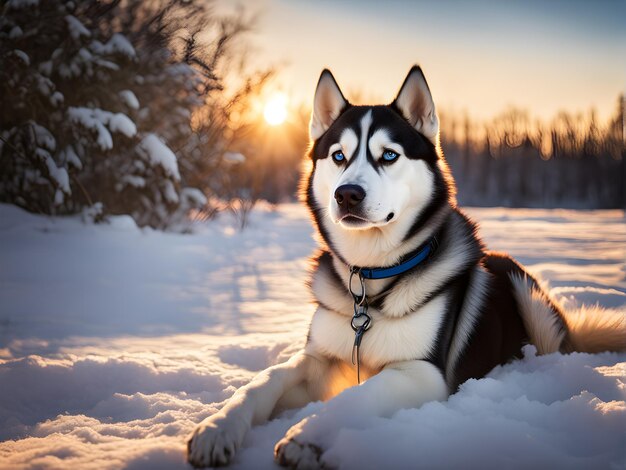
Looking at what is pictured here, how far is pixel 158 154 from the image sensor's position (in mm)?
6223

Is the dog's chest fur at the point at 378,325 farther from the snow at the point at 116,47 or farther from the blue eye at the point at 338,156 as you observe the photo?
the snow at the point at 116,47

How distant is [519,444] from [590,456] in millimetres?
226

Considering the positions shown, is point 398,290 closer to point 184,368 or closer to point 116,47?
point 184,368

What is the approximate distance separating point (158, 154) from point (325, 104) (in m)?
4.14

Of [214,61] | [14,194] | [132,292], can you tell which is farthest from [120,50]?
[132,292]

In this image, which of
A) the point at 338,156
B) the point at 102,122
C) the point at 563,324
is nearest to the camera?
the point at 338,156

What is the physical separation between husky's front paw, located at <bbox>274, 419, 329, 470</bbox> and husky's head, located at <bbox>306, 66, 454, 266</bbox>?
0.93m

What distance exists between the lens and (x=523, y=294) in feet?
8.20

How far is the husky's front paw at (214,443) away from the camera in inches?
59.1

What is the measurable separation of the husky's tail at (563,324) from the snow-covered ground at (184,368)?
0.11 meters

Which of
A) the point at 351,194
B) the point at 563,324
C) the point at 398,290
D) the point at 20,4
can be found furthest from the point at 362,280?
the point at 20,4

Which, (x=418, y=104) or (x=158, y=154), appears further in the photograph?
(x=158, y=154)

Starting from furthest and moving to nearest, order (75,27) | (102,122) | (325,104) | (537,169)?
(537,169) < (102,122) < (75,27) < (325,104)

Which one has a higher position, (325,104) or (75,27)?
(75,27)
